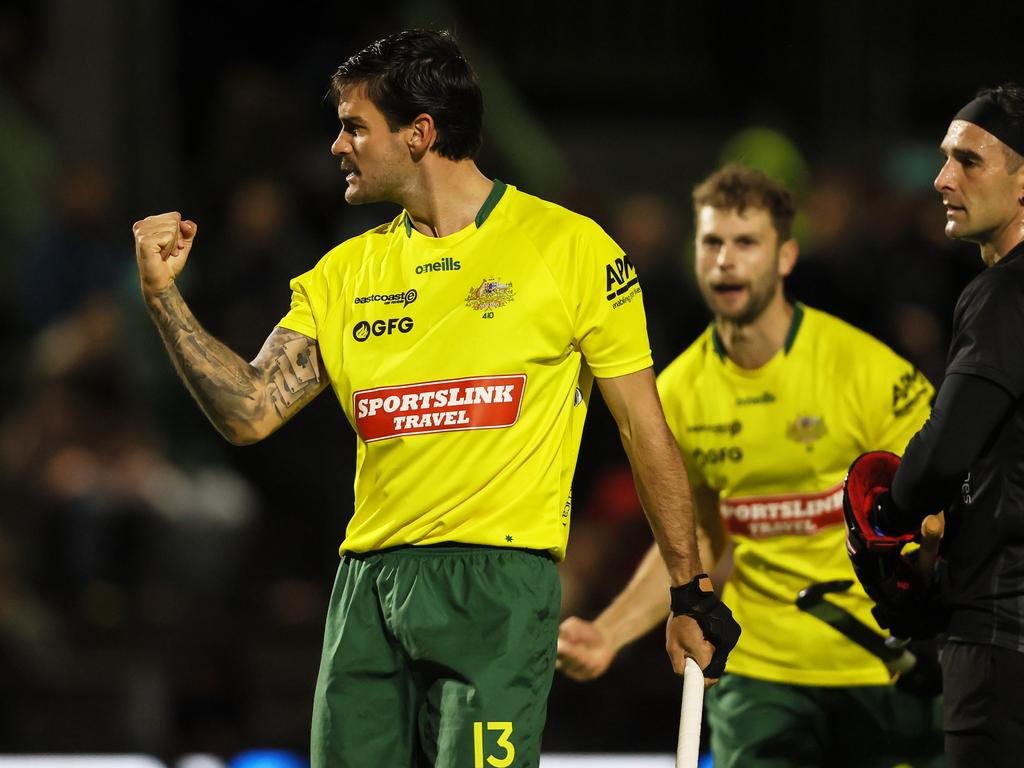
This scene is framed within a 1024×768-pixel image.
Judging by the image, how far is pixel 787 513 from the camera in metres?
5.42

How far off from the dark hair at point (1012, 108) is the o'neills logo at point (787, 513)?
1.37 meters

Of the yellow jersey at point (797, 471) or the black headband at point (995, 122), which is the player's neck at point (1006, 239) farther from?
the yellow jersey at point (797, 471)

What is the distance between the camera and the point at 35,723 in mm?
8219

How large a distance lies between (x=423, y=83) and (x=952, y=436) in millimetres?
1554

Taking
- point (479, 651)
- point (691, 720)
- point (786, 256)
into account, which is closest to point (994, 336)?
point (691, 720)

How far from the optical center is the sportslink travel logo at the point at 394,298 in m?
4.28

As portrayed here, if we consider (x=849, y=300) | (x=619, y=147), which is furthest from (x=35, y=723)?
(x=619, y=147)

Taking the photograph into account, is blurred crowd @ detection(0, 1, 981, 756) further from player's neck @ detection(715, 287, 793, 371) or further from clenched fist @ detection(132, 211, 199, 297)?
clenched fist @ detection(132, 211, 199, 297)

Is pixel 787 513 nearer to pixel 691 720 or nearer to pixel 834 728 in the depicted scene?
pixel 834 728

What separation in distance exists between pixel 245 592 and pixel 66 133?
3716 mm

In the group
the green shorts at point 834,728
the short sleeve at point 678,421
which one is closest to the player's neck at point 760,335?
the short sleeve at point 678,421

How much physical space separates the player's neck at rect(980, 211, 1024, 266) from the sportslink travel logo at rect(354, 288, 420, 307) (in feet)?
4.83

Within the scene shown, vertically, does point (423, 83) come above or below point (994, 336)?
above

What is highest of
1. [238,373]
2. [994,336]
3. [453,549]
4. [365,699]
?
[994,336]
